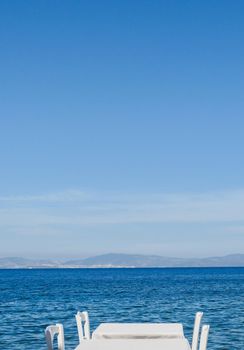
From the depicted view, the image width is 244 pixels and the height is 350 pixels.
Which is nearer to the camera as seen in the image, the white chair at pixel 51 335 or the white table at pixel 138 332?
the white chair at pixel 51 335

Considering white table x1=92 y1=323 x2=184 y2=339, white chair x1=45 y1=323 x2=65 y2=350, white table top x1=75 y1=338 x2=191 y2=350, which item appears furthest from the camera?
white table x1=92 y1=323 x2=184 y2=339

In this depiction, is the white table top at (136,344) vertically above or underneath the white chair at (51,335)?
underneath

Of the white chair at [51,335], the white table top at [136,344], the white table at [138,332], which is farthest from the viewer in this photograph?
the white table at [138,332]

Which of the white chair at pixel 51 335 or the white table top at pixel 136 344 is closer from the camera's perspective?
the white table top at pixel 136 344

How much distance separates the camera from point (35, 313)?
148 ft

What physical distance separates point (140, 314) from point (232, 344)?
60.3ft

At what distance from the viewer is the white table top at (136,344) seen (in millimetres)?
10352

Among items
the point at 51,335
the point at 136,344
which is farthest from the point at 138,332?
the point at 51,335

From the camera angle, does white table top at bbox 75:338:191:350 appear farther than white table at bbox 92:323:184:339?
No

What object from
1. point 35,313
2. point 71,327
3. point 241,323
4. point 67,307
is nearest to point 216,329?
point 241,323

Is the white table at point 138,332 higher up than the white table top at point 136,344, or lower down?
higher up

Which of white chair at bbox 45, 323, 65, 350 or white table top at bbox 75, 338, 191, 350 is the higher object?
white chair at bbox 45, 323, 65, 350

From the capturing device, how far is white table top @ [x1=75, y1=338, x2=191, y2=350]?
34.0 feet

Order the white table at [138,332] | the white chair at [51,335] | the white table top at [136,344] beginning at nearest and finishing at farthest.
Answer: the white table top at [136,344], the white chair at [51,335], the white table at [138,332]
